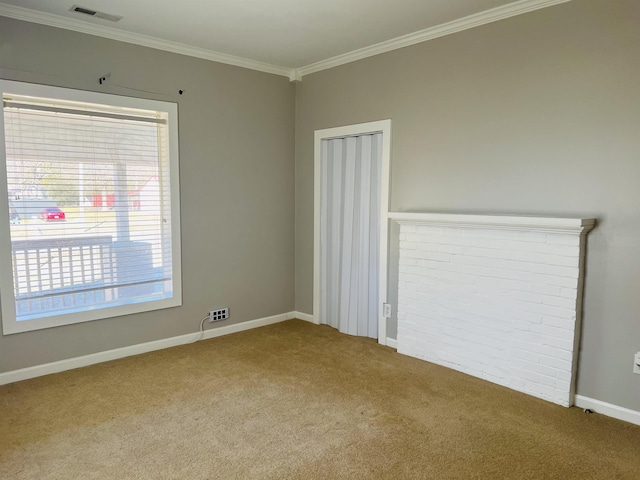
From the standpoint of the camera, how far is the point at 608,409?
2631mm

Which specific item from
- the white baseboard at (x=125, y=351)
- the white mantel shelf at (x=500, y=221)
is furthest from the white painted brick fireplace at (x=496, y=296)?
the white baseboard at (x=125, y=351)

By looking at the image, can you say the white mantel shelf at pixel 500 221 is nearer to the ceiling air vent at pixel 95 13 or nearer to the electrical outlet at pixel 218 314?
the electrical outlet at pixel 218 314

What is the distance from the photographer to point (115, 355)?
137 inches

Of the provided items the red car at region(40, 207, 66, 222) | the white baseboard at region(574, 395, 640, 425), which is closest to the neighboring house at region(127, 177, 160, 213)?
the red car at region(40, 207, 66, 222)

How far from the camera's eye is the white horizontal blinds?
3.04 metres

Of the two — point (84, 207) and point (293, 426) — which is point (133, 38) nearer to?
point (84, 207)

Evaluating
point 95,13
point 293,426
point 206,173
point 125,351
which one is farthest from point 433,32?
point 125,351

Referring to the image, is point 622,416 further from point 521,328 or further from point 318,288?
point 318,288

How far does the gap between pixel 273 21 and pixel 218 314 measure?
254 centimetres

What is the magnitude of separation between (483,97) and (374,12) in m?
0.97

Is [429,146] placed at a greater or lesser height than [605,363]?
greater

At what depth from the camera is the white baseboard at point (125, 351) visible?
3.08 m

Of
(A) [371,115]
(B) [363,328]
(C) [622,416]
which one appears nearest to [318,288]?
(B) [363,328]

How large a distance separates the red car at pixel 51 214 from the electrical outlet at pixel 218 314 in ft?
4.86
